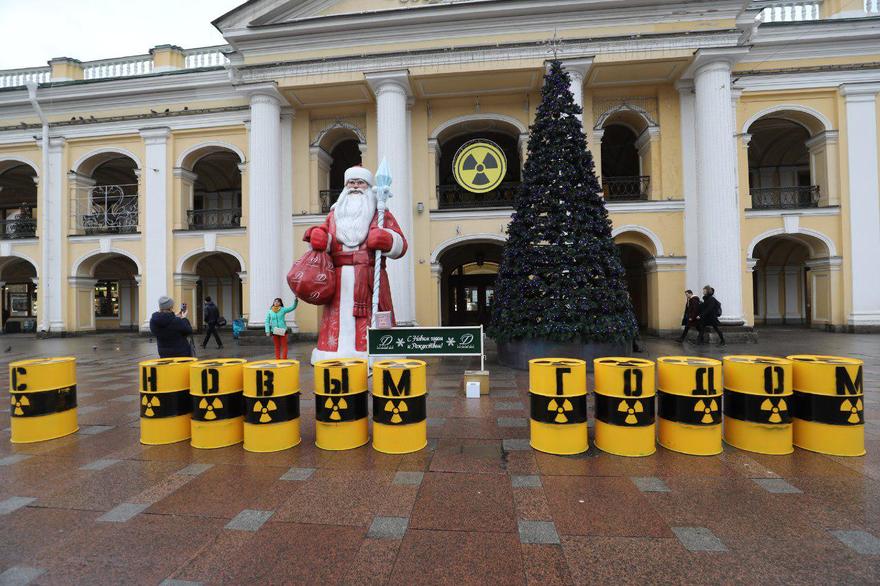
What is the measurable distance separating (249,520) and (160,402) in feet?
7.22

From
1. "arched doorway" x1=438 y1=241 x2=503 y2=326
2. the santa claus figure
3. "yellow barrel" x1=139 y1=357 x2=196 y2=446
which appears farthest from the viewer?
"arched doorway" x1=438 y1=241 x2=503 y2=326

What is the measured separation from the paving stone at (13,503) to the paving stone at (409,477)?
8.36 feet

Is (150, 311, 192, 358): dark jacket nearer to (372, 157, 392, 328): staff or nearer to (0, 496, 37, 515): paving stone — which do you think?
(0, 496, 37, 515): paving stone

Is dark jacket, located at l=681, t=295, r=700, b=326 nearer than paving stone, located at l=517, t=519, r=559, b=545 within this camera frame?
No

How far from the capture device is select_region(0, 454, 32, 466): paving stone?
388 cm

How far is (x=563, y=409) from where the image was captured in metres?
3.97

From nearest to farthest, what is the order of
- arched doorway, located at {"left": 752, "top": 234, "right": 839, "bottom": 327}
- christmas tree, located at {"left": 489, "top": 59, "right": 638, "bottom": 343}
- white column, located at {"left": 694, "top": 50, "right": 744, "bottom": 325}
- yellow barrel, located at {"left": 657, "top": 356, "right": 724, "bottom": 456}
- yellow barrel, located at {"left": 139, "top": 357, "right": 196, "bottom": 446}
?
yellow barrel, located at {"left": 657, "top": 356, "right": 724, "bottom": 456} → yellow barrel, located at {"left": 139, "top": 357, "right": 196, "bottom": 446} → christmas tree, located at {"left": 489, "top": 59, "right": 638, "bottom": 343} → white column, located at {"left": 694, "top": 50, "right": 744, "bottom": 325} → arched doorway, located at {"left": 752, "top": 234, "right": 839, "bottom": 327}

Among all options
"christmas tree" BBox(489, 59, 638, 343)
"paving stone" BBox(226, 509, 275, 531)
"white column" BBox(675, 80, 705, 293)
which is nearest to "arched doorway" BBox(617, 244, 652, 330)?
"white column" BBox(675, 80, 705, 293)

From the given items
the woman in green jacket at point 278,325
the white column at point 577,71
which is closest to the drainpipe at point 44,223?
the woman in green jacket at point 278,325

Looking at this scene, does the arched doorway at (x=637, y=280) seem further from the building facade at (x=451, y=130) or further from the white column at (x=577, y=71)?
the white column at (x=577, y=71)

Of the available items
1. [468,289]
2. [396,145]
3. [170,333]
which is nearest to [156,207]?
[396,145]

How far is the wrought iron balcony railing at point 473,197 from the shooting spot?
52.9 ft

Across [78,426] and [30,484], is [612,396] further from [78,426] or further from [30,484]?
[78,426]

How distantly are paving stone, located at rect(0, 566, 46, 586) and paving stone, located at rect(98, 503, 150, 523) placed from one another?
51 centimetres
